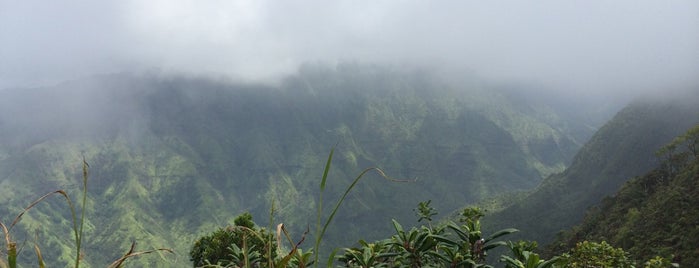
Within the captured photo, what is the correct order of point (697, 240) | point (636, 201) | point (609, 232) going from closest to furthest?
point (697, 240)
point (609, 232)
point (636, 201)

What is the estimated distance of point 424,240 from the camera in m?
7.14

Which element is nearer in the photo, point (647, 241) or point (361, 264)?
point (361, 264)

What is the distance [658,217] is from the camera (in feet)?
315

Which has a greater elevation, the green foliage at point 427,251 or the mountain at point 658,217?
the green foliage at point 427,251

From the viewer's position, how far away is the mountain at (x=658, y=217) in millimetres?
82100

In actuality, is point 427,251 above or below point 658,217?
above

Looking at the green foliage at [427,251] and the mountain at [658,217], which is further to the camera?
the mountain at [658,217]

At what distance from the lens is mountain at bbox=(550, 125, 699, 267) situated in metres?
82.1

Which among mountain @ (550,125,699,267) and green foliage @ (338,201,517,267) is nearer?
green foliage @ (338,201,517,267)

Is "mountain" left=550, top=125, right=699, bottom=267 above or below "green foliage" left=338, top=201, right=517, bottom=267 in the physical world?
below

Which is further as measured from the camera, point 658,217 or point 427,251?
point 658,217

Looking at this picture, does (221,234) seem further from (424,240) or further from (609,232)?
(609,232)

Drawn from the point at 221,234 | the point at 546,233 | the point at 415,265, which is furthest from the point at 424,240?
the point at 546,233

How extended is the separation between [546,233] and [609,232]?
89984 mm
